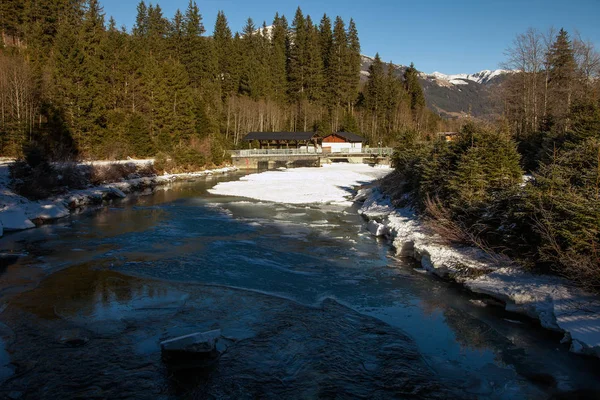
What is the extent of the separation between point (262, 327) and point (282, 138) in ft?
185

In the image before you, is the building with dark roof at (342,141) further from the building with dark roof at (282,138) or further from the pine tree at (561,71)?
the pine tree at (561,71)

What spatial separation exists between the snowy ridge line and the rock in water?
21.2ft

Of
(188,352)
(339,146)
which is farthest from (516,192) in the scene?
(339,146)

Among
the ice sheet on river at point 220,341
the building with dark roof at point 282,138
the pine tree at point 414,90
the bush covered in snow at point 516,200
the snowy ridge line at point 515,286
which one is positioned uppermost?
the pine tree at point 414,90

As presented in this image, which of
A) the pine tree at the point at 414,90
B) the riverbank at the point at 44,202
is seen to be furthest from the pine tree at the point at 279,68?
the riverbank at the point at 44,202

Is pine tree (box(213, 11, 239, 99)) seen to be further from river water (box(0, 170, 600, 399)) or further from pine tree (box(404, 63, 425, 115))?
river water (box(0, 170, 600, 399))

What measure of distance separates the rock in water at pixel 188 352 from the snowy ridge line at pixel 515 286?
647 centimetres

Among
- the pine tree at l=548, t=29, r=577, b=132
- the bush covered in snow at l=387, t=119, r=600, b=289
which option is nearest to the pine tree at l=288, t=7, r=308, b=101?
the pine tree at l=548, t=29, r=577, b=132

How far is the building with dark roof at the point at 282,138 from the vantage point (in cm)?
6366

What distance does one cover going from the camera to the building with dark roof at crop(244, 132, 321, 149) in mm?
63656

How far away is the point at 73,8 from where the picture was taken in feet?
203

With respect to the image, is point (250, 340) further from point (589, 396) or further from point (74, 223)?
point (74, 223)

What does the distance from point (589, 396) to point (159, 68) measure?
2129 inches

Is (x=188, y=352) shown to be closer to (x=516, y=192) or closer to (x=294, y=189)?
(x=516, y=192)
